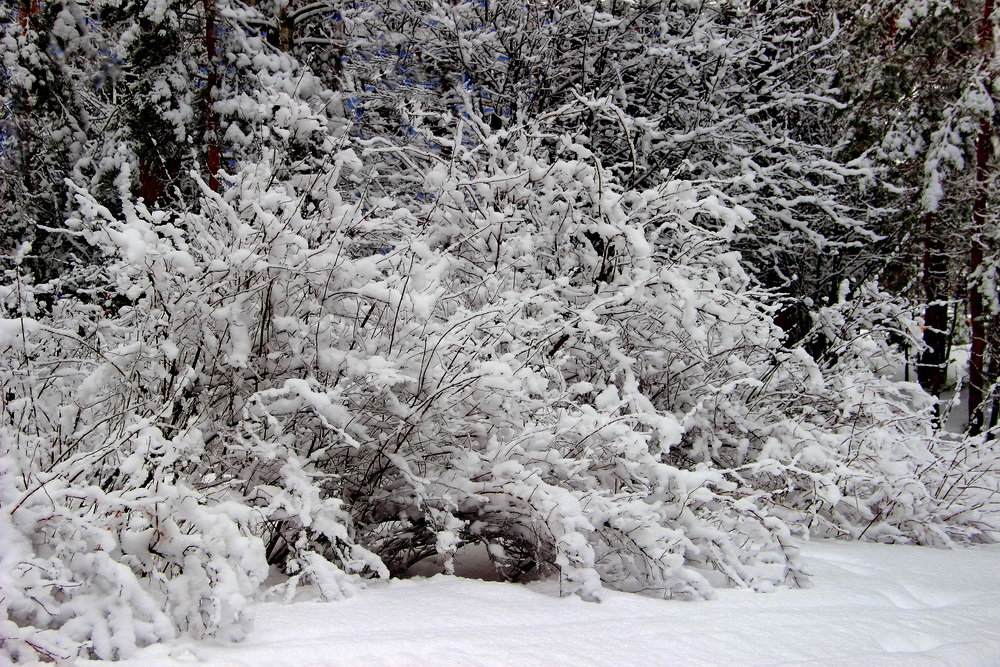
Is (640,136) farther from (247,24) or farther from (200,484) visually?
(200,484)

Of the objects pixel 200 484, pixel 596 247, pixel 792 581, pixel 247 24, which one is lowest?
pixel 792 581

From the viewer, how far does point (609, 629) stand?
95.0 inches

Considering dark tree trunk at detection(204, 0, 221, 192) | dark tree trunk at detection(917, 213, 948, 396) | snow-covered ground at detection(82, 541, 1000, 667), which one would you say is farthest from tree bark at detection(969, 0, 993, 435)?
dark tree trunk at detection(204, 0, 221, 192)

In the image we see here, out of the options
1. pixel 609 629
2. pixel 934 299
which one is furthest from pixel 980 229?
pixel 609 629

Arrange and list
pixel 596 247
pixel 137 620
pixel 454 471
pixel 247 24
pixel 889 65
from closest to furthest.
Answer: pixel 137 620 → pixel 454 471 → pixel 596 247 → pixel 247 24 → pixel 889 65

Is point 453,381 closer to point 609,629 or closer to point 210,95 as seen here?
point 609,629

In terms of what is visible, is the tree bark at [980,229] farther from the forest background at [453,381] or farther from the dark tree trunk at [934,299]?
the forest background at [453,381]

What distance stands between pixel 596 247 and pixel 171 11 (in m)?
8.48

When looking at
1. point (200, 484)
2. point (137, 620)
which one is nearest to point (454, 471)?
point (200, 484)

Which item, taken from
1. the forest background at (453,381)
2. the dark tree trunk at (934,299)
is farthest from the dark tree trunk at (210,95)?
the dark tree trunk at (934,299)

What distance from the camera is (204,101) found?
11219 millimetres

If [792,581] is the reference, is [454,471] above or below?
above

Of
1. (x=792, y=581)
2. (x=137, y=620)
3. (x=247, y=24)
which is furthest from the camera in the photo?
(x=247, y=24)

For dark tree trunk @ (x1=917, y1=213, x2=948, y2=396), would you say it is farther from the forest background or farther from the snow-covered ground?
the snow-covered ground
